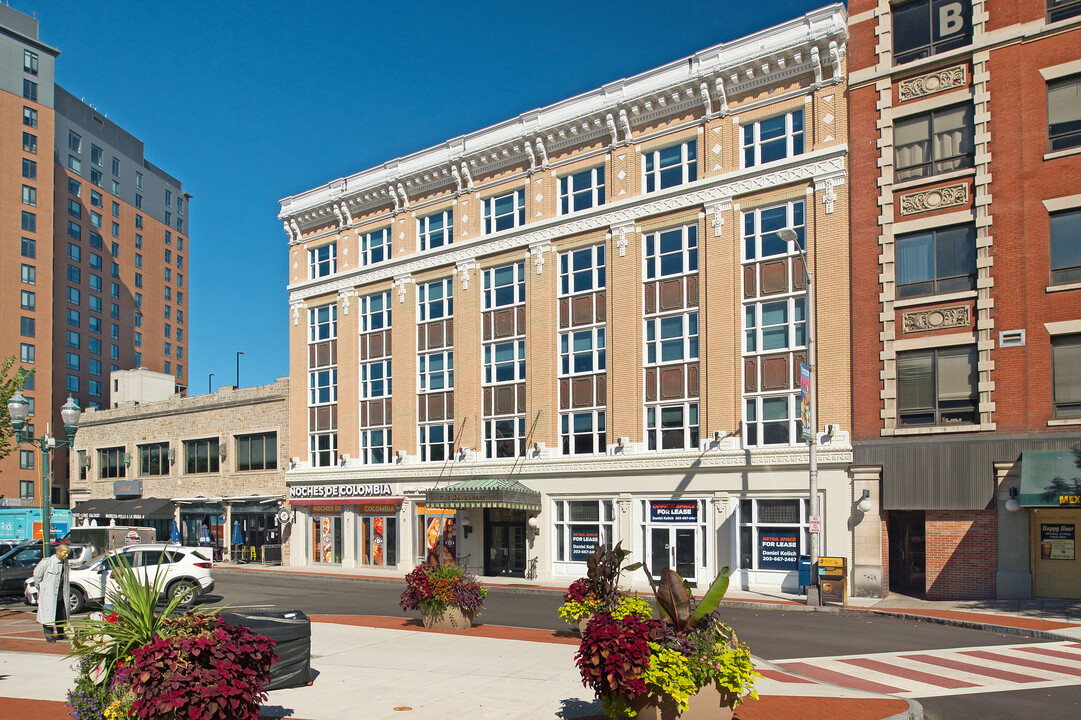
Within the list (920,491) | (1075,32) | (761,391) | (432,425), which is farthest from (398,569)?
(1075,32)

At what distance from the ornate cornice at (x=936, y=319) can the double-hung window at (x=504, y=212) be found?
57.3 ft

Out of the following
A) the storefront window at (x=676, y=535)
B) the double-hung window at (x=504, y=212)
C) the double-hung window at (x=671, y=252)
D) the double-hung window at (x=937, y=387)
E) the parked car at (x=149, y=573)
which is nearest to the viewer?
the parked car at (x=149, y=573)

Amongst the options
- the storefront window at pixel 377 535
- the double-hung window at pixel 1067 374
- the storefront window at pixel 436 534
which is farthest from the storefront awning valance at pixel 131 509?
the double-hung window at pixel 1067 374

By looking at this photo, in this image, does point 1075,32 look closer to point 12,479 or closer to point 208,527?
point 208,527

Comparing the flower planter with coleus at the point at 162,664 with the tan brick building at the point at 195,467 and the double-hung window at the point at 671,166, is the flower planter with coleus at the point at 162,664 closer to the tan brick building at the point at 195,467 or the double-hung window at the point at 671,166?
the double-hung window at the point at 671,166

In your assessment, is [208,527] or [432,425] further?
[208,527]

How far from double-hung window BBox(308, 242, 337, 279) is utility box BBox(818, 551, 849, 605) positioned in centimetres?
3111

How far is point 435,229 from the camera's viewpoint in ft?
141

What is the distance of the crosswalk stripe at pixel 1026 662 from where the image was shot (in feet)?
48.6

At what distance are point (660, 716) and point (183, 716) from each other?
4678 millimetres

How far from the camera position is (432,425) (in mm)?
42031

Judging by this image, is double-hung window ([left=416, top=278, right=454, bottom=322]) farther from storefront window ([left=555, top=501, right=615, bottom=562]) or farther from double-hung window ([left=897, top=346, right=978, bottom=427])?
double-hung window ([left=897, top=346, right=978, bottom=427])

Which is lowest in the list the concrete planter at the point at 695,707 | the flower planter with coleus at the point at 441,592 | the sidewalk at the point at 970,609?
the sidewalk at the point at 970,609

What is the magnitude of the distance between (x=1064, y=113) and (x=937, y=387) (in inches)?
355
